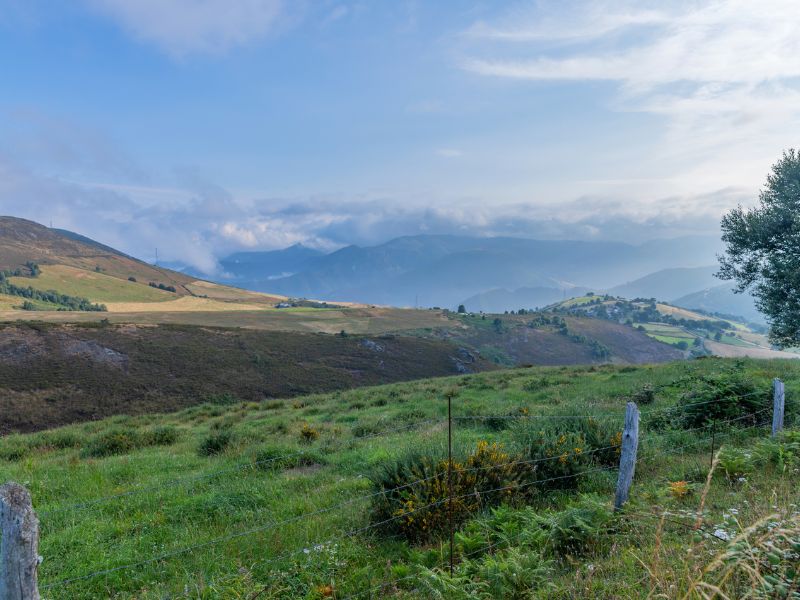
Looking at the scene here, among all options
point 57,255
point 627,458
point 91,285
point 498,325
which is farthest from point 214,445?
point 57,255

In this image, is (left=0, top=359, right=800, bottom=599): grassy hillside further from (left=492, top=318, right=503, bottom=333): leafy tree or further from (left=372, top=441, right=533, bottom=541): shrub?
(left=492, top=318, right=503, bottom=333): leafy tree

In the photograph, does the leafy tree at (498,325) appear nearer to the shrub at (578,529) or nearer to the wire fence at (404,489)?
the wire fence at (404,489)

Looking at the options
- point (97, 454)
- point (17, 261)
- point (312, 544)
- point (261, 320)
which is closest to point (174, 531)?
point (312, 544)

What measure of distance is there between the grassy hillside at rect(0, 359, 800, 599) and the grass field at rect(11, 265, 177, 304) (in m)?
133

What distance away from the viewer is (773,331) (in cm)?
2378

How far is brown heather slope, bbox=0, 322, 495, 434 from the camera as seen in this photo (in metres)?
34.5

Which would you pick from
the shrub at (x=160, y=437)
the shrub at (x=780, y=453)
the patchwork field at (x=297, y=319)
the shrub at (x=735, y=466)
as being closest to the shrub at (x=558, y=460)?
the shrub at (x=735, y=466)

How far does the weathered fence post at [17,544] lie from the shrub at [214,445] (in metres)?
10.1

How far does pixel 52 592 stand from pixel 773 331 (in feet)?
99.3

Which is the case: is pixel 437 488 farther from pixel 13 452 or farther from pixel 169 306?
pixel 169 306

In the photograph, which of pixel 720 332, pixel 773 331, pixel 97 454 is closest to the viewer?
pixel 97 454

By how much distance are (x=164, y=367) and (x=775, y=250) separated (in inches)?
1928

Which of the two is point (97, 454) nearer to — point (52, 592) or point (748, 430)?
point (52, 592)

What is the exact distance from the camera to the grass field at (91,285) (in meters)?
121
